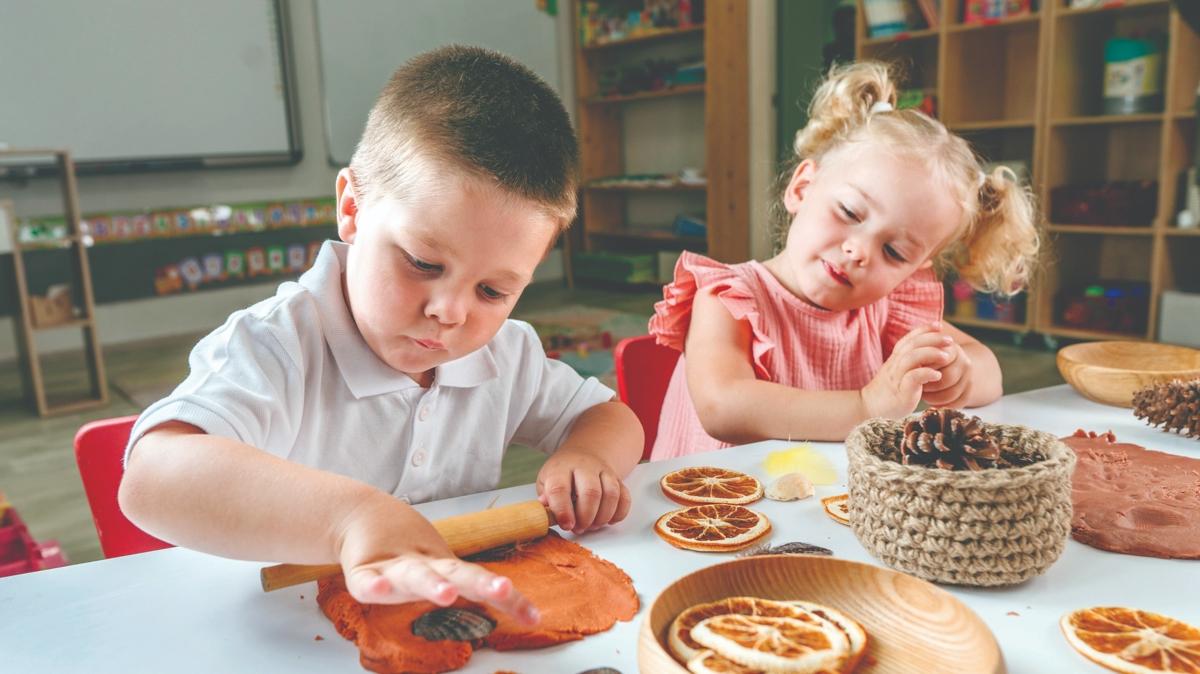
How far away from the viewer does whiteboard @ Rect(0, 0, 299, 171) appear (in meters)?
4.36

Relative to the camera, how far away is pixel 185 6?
4.77 meters

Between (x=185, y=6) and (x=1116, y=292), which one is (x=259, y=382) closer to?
(x=1116, y=292)

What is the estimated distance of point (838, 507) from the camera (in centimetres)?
76

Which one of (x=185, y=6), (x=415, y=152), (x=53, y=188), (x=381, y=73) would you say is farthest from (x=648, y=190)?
(x=415, y=152)

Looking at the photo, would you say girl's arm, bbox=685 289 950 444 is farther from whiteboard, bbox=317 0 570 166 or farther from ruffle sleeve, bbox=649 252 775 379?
whiteboard, bbox=317 0 570 166

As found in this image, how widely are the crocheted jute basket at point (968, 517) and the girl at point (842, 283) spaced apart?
0.37 meters

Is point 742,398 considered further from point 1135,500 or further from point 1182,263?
point 1182,263

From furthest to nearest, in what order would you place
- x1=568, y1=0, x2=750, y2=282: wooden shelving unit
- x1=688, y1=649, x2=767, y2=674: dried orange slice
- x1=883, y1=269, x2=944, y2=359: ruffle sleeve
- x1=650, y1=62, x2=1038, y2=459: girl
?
x1=568, y1=0, x2=750, y2=282: wooden shelving unit → x1=883, y1=269, x2=944, y2=359: ruffle sleeve → x1=650, y1=62, x2=1038, y2=459: girl → x1=688, y1=649, x2=767, y2=674: dried orange slice

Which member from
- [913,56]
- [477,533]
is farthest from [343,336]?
[913,56]

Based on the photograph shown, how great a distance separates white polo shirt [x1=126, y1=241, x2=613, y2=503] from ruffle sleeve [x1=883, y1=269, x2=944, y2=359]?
63cm

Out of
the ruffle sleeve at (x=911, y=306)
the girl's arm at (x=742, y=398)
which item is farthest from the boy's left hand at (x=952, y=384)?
the ruffle sleeve at (x=911, y=306)

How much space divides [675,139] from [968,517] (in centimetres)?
579

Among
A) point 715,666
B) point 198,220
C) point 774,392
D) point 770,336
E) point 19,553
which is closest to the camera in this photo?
point 715,666

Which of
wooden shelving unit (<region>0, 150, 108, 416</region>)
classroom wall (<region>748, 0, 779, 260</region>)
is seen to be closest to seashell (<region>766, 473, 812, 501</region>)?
wooden shelving unit (<region>0, 150, 108, 416</region>)
